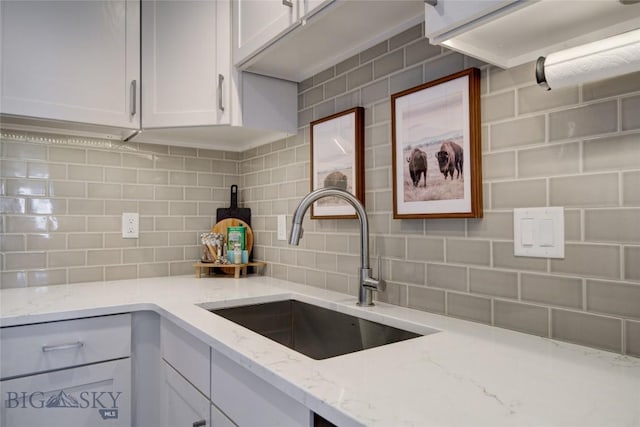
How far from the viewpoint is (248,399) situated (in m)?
0.89

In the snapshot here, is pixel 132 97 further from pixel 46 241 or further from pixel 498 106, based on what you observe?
pixel 498 106

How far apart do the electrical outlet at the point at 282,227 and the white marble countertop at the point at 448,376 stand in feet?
2.33

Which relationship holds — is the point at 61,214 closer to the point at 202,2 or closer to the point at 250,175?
the point at 250,175

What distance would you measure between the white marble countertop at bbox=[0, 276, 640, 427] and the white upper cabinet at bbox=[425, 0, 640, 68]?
25.7 inches

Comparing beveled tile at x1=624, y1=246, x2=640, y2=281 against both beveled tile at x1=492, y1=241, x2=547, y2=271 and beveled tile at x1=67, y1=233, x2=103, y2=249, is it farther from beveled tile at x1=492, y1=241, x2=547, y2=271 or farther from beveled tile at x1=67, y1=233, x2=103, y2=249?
beveled tile at x1=67, y1=233, x2=103, y2=249

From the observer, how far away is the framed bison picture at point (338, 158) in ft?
4.87

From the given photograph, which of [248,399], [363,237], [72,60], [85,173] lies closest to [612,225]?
[363,237]

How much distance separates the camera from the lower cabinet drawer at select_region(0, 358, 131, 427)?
1288 mm

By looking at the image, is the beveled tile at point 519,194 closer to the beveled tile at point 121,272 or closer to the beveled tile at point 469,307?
the beveled tile at point 469,307

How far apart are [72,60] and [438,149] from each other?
1433 mm

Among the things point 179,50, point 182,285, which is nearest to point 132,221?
point 182,285

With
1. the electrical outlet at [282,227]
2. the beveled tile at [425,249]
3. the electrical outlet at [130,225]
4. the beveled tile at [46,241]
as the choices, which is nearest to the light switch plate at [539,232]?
the beveled tile at [425,249]

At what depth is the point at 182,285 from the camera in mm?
1790

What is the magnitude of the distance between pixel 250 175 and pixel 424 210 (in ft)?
3.95
